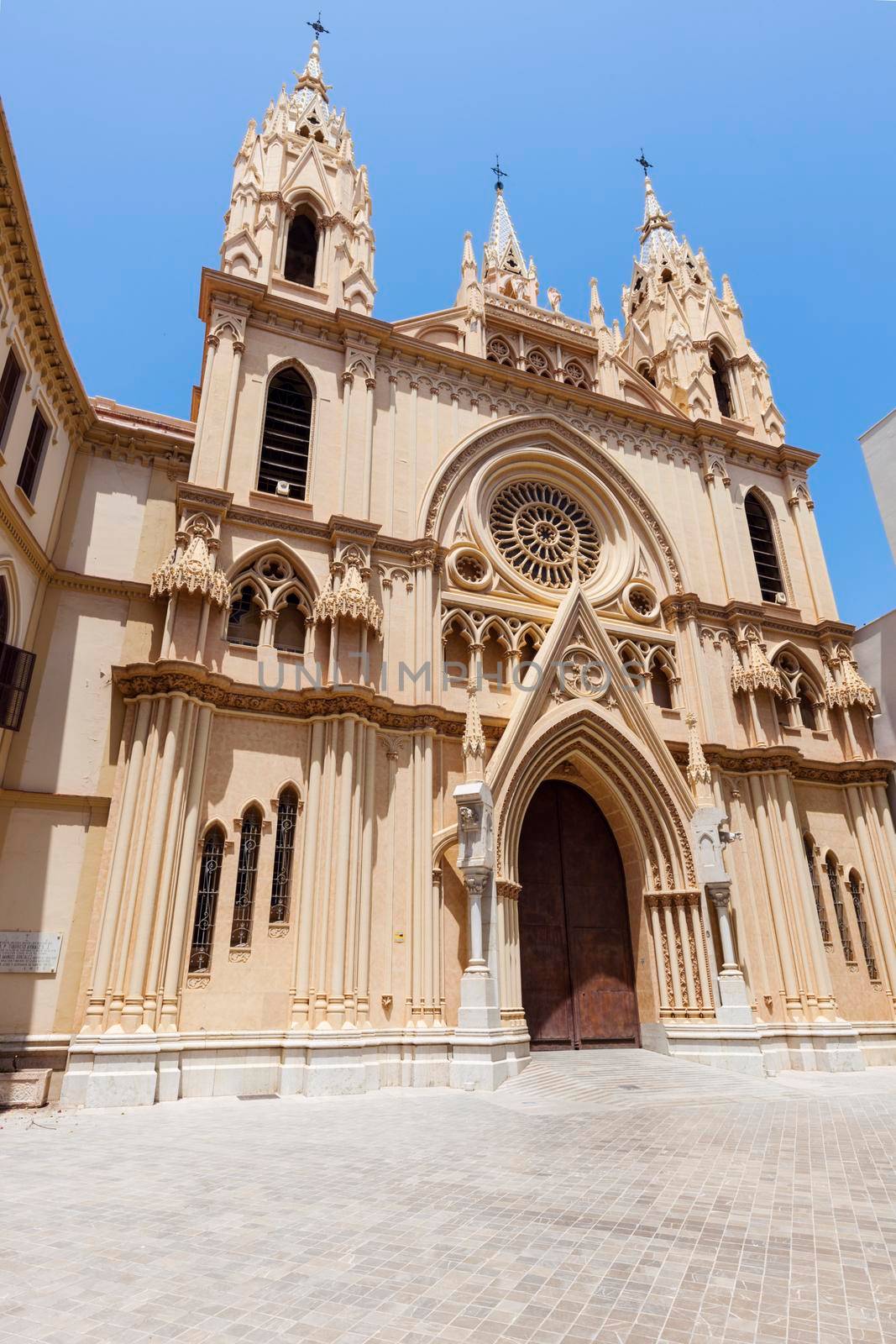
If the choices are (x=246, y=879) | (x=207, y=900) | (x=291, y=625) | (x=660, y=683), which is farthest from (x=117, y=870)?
(x=660, y=683)

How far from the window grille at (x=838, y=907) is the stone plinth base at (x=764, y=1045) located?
1949 millimetres

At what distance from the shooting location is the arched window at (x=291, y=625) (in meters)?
17.6

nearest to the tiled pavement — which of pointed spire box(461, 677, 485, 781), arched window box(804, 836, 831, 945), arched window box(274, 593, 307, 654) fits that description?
pointed spire box(461, 677, 485, 781)

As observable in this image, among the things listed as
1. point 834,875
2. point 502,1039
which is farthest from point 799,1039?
point 502,1039

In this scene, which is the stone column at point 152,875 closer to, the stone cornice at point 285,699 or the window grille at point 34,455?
the stone cornice at point 285,699

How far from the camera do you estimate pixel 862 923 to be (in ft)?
67.7

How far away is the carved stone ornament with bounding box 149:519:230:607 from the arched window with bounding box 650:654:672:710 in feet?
38.8

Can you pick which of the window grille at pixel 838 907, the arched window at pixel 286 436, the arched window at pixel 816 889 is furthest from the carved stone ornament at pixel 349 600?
the window grille at pixel 838 907

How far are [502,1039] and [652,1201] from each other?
813 centimetres

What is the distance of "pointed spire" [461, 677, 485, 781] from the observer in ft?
54.0

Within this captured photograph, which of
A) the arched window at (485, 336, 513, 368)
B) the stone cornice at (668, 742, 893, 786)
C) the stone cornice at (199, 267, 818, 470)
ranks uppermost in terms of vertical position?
the arched window at (485, 336, 513, 368)

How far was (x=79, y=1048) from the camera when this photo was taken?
12.7 metres

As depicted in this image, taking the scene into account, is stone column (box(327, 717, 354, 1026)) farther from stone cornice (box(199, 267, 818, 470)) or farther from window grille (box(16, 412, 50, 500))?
stone cornice (box(199, 267, 818, 470))

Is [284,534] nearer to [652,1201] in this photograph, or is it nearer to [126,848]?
[126,848]
